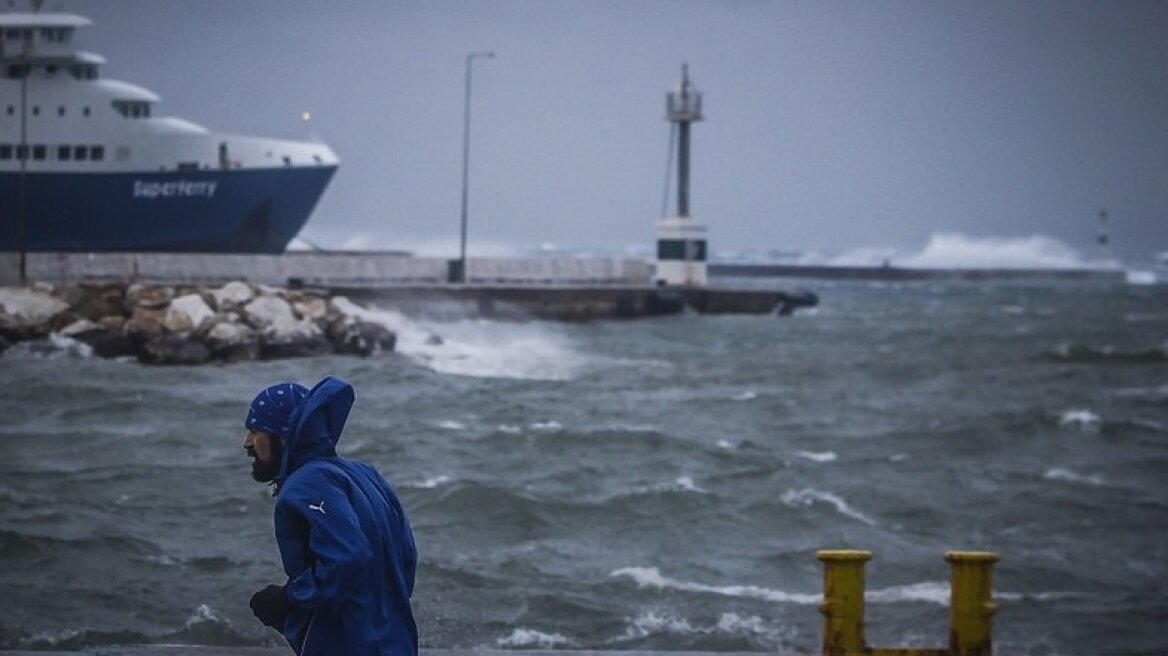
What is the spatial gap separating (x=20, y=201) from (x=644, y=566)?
3646cm

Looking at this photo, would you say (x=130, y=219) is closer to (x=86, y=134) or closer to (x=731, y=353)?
(x=86, y=134)

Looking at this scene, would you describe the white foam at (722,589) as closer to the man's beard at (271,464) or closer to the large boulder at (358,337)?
the man's beard at (271,464)

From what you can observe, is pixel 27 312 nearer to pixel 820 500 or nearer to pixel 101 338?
pixel 101 338

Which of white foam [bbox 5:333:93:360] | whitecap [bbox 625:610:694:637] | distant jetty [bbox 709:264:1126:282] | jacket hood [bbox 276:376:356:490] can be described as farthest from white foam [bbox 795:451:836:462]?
distant jetty [bbox 709:264:1126:282]

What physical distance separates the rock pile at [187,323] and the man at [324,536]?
81.2ft

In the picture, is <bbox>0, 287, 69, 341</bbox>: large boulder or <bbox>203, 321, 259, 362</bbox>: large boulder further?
<bbox>0, 287, 69, 341</bbox>: large boulder

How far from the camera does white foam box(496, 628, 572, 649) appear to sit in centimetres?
1035

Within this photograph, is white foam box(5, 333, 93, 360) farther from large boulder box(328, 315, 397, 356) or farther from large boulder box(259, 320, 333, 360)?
large boulder box(328, 315, 397, 356)

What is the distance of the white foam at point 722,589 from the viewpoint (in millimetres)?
11906

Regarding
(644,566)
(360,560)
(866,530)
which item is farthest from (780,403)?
(360,560)

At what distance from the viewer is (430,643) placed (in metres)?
10.3

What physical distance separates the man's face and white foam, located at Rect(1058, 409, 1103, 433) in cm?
2145

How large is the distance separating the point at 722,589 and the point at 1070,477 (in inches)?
333

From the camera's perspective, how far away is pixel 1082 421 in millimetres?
24828
